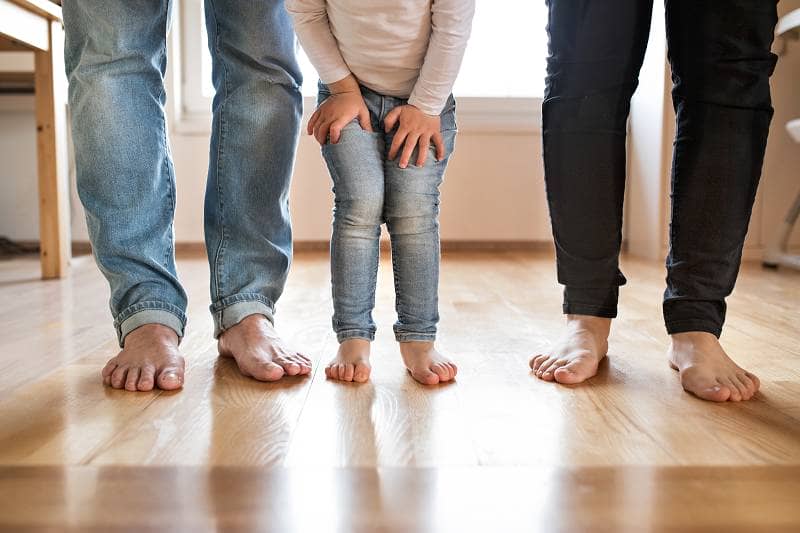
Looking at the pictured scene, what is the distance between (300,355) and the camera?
43.2 inches

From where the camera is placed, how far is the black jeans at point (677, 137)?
0.99m

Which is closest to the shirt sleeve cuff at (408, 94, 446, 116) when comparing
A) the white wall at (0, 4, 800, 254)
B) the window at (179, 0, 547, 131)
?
the white wall at (0, 4, 800, 254)

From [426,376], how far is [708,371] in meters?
0.36

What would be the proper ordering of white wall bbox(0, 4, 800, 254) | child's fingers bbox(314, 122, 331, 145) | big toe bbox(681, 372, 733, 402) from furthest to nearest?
white wall bbox(0, 4, 800, 254), child's fingers bbox(314, 122, 331, 145), big toe bbox(681, 372, 733, 402)

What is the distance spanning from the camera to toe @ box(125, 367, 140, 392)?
38.2 inches

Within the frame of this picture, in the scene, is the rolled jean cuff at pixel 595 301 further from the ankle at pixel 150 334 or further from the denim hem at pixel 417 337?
the ankle at pixel 150 334

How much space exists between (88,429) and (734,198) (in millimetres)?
837

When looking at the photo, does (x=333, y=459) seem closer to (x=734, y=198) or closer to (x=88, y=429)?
(x=88, y=429)

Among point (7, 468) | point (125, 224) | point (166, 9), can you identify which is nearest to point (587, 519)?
point (7, 468)

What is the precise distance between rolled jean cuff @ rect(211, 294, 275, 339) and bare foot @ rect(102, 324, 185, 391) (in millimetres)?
83

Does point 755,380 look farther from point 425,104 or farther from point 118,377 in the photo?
point 118,377

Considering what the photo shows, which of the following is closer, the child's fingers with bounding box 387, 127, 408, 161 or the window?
the child's fingers with bounding box 387, 127, 408, 161

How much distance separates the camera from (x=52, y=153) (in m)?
2.14

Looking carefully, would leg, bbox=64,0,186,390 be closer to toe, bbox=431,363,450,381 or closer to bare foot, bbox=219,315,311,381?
bare foot, bbox=219,315,311,381
